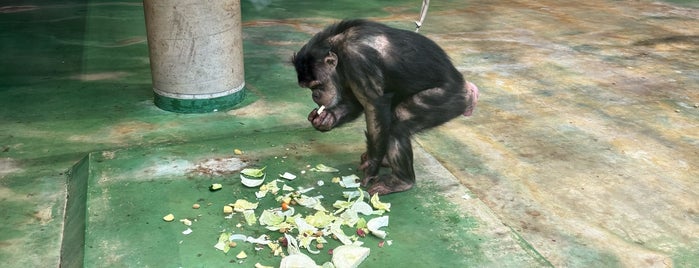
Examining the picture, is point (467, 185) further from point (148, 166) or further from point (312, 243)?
point (148, 166)

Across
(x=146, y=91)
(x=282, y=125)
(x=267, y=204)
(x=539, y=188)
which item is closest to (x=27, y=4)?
(x=146, y=91)

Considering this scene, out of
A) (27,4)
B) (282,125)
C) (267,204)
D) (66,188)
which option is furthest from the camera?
(27,4)

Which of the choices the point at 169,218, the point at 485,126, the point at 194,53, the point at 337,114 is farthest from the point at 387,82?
the point at 194,53

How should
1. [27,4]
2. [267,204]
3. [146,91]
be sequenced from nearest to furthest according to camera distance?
[267,204], [146,91], [27,4]

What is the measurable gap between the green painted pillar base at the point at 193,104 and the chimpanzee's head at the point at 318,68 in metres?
2.13

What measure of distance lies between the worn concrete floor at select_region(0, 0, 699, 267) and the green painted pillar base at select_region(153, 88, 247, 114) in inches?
3.9

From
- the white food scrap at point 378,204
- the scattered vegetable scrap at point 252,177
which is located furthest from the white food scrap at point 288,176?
the white food scrap at point 378,204

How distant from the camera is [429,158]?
5.15 meters

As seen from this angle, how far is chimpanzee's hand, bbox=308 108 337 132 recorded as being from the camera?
4641 millimetres

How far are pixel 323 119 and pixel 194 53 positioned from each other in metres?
2.00

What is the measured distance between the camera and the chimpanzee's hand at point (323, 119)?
464cm

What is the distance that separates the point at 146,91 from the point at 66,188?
2.14 m

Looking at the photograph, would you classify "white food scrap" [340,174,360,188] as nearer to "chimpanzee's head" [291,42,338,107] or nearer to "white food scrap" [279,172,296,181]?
"white food scrap" [279,172,296,181]

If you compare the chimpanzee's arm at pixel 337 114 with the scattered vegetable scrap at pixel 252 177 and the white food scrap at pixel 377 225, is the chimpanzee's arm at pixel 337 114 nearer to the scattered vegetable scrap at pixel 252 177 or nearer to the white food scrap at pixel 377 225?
the scattered vegetable scrap at pixel 252 177
